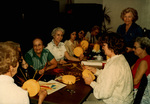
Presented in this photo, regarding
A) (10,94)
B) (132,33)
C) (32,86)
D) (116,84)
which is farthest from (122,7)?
(10,94)

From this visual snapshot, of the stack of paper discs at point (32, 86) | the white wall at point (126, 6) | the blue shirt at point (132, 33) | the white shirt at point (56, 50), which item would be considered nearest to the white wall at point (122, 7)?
the white wall at point (126, 6)

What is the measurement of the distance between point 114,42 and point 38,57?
4.67 ft

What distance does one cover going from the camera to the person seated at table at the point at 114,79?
1.45 m

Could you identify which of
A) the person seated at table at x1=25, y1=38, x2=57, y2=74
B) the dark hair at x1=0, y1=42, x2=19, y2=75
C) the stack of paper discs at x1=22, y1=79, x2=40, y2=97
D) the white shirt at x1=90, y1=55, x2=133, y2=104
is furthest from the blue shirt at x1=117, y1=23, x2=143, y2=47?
the dark hair at x1=0, y1=42, x2=19, y2=75

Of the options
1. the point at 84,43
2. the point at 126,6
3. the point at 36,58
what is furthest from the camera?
the point at 126,6

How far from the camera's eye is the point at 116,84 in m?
1.49

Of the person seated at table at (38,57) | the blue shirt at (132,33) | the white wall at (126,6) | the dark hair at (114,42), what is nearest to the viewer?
the dark hair at (114,42)

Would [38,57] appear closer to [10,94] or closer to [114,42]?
[114,42]

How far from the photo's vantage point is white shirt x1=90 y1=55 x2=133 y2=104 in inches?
56.7

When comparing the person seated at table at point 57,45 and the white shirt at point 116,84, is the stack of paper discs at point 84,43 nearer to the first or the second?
the person seated at table at point 57,45

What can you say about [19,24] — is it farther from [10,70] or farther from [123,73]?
[123,73]

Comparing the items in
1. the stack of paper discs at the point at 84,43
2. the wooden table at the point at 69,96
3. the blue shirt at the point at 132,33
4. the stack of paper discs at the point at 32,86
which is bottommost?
the wooden table at the point at 69,96

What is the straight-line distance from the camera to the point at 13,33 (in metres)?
2.86

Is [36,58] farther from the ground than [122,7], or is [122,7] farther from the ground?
[122,7]
